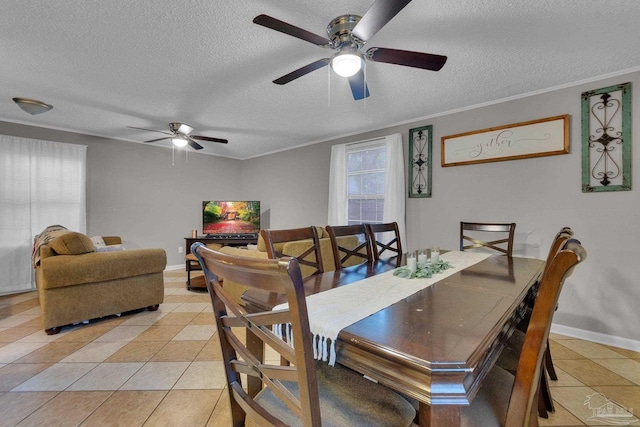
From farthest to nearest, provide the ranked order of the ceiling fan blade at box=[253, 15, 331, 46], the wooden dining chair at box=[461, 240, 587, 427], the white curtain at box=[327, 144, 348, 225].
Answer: the white curtain at box=[327, 144, 348, 225], the ceiling fan blade at box=[253, 15, 331, 46], the wooden dining chair at box=[461, 240, 587, 427]

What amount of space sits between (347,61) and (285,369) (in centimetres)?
162

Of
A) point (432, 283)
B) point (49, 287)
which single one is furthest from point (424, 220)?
point (49, 287)

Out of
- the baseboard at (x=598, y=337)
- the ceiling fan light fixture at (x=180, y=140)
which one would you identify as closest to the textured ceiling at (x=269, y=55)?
the ceiling fan light fixture at (x=180, y=140)

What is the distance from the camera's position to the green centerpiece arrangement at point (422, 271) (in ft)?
4.66

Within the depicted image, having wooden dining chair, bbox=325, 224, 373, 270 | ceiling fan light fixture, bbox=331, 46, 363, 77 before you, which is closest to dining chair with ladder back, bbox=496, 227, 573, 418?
wooden dining chair, bbox=325, 224, 373, 270

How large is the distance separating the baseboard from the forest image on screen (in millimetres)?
4205

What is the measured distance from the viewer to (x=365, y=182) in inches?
161

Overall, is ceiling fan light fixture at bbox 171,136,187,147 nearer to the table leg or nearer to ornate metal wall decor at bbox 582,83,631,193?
the table leg

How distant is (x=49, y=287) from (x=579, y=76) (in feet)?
16.2

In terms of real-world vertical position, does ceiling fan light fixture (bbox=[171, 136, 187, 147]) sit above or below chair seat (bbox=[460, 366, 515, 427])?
above

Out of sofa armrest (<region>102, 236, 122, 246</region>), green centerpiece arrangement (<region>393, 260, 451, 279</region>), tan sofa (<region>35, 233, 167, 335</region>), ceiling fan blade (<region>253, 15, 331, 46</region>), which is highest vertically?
ceiling fan blade (<region>253, 15, 331, 46</region>)

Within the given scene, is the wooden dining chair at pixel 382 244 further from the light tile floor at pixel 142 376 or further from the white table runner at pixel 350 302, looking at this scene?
the light tile floor at pixel 142 376

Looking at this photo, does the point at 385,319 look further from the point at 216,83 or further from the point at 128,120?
the point at 128,120

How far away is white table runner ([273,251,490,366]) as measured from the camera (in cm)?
80
